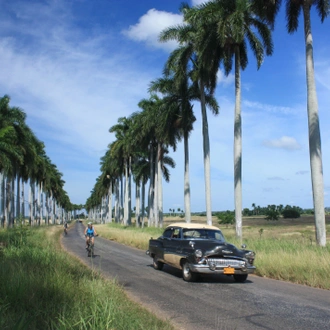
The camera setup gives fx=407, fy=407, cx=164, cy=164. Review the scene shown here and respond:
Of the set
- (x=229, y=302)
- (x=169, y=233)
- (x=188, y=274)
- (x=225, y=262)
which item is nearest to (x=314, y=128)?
(x=169, y=233)

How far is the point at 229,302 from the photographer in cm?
898

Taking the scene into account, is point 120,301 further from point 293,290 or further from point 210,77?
point 210,77

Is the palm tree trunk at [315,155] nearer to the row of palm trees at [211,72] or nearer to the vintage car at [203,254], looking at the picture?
the row of palm trees at [211,72]

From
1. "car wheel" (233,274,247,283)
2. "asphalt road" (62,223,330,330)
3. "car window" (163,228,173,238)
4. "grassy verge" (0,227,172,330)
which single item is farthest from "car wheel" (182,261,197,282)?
"grassy verge" (0,227,172,330)

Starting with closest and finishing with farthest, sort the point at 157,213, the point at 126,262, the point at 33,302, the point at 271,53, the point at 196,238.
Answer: the point at 33,302 < the point at 196,238 < the point at 126,262 < the point at 271,53 < the point at 157,213

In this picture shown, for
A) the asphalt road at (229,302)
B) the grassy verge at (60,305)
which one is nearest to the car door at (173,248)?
the asphalt road at (229,302)

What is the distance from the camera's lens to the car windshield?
13562 mm

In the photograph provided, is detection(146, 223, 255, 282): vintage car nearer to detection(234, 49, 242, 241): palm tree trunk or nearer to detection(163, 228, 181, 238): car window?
detection(163, 228, 181, 238): car window

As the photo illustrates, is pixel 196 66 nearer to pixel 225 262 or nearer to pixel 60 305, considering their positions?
pixel 225 262

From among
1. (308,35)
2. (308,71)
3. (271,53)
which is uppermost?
(271,53)

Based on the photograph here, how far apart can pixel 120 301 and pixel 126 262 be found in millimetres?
9556

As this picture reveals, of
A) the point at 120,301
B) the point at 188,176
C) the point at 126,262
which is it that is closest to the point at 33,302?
the point at 120,301

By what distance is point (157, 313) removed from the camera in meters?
7.82

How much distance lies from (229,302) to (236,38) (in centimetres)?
1860
